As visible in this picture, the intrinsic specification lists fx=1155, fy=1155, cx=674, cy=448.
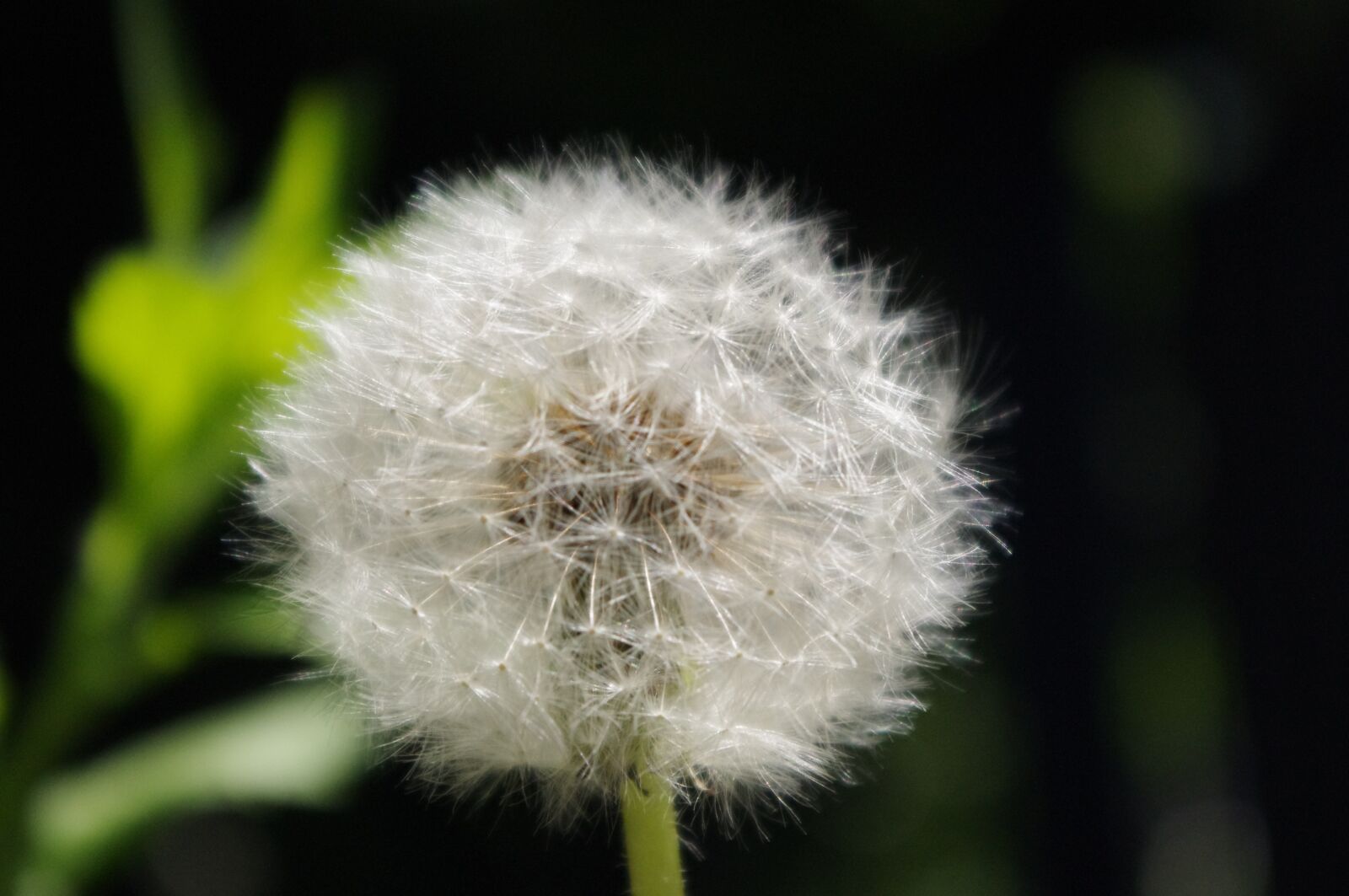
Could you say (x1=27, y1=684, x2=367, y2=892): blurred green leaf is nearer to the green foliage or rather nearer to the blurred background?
the green foliage

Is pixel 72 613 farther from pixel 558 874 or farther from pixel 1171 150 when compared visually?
pixel 1171 150

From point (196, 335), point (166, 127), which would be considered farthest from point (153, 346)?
point (166, 127)

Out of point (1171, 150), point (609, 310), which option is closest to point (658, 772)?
point (609, 310)

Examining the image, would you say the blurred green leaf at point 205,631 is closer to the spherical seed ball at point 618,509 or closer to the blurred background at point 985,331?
the blurred background at point 985,331

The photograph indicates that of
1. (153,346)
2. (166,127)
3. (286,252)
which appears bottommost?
(153,346)

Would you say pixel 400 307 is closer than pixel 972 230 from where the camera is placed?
Yes

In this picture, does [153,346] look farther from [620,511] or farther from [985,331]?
[985,331]

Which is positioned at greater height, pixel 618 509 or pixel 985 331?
pixel 985 331
